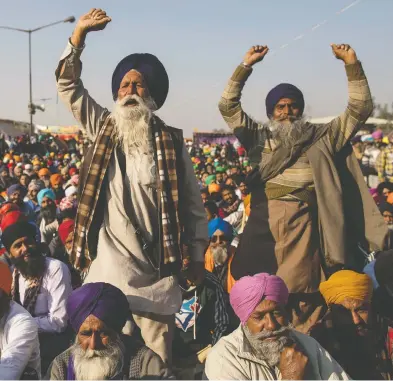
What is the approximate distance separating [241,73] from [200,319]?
70.4 inches

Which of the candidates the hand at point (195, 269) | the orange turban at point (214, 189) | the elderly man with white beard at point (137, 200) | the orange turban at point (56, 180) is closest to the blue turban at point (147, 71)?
the elderly man with white beard at point (137, 200)

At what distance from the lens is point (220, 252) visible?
6574 millimetres

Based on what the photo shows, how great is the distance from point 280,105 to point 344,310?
4.81 ft

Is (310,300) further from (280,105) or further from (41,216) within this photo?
(41,216)

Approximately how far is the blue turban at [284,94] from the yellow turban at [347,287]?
120cm

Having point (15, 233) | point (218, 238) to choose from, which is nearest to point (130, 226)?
point (15, 233)

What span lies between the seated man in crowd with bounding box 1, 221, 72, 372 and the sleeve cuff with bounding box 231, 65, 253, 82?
72.0 inches

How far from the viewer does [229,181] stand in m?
12.5

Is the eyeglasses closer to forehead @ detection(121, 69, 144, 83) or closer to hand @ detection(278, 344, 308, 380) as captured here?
forehead @ detection(121, 69, 144, 83)

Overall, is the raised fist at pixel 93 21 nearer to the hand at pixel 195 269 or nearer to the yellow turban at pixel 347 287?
the hand at pixel 195 269

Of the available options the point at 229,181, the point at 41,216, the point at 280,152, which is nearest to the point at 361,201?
the point at 280,152

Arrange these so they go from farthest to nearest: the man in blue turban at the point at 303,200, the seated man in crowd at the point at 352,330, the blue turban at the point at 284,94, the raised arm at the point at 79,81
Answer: the blue turban at the point at 284,94, the man in blue turban at the point at 303,200, the seated man in crowd at the point at 352,330, the raised arm at the point at 79,81

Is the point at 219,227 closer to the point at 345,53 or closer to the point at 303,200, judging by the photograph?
the point at 303,200

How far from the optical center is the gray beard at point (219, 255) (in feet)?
21.4
